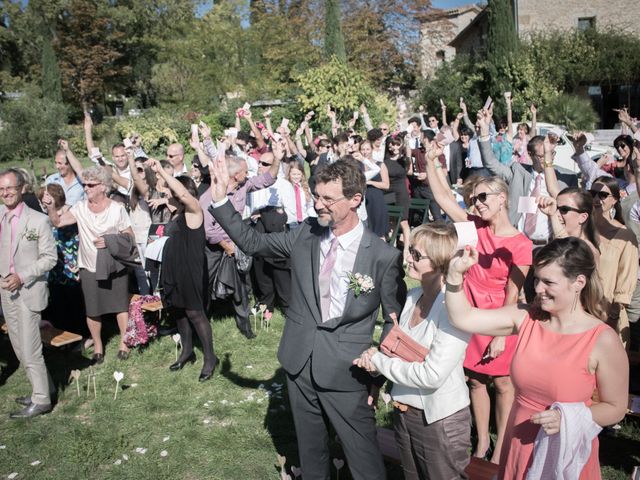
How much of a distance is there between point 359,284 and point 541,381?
113 cm

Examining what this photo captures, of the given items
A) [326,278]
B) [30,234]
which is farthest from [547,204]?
[30,234]

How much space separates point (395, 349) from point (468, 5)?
185 ft

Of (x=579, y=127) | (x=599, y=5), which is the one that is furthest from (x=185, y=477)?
(x=599, y=5)

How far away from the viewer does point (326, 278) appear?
3494mm

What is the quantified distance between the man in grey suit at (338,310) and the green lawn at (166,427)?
45.5 inches

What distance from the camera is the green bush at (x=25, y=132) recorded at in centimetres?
2775

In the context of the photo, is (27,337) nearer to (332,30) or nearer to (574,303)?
(574,303)

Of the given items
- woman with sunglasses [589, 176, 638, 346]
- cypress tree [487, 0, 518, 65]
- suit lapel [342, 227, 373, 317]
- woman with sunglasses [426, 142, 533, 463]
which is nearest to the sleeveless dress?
suit lapel [342, 227, 373, 317]

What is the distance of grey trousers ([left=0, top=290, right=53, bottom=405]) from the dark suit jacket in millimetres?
2851

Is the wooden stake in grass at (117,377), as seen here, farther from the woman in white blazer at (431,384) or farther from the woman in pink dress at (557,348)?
the woman in pink dress at (557,348)

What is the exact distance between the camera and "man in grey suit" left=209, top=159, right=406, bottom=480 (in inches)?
134

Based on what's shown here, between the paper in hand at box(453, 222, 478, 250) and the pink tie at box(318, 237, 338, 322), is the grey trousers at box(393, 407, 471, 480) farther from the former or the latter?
the paper in hand at box(453, 222, 478, 250)

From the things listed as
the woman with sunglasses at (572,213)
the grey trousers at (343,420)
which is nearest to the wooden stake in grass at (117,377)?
the grey trousers at (343,420)

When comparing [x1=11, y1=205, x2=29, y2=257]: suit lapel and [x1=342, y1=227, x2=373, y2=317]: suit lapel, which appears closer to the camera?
[x1=342, y1=227, x2=373, y2=317]: suit lapel
